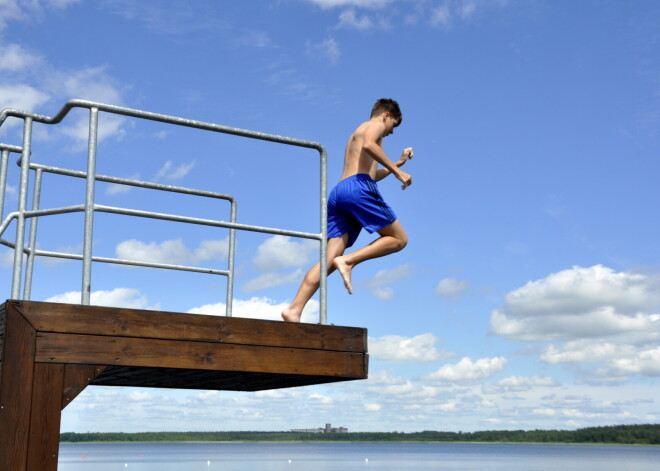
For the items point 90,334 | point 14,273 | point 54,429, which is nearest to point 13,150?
point 14,273

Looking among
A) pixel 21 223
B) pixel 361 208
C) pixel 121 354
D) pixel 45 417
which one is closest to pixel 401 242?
pixel 361 208

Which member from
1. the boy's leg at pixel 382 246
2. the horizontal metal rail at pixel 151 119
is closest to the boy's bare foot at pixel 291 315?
the boy's leg at pixel 382 246

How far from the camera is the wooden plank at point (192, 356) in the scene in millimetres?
6055

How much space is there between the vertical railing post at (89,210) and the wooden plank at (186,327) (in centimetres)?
16

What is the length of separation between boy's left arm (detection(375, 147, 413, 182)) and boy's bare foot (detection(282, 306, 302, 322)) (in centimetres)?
148

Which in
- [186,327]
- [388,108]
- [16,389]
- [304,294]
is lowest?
[16,389]

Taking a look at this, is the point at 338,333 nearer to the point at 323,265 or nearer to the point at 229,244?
the point at 323,265

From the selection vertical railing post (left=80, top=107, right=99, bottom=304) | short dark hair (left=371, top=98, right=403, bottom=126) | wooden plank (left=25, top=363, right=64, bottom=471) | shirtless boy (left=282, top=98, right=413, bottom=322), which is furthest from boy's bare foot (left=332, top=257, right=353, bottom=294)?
wooden plank (left=25, top=363, right=64, bottom=471)

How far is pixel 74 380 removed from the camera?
6062 millimetres

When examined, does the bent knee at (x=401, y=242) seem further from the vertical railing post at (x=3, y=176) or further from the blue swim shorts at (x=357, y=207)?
the vertical railing post at (x=3, y=176)

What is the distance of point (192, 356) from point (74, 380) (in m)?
0.87

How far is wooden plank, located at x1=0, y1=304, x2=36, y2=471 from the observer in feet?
19.0

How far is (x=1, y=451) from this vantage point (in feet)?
19.1

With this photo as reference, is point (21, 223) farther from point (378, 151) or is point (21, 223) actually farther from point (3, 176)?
point (378, 151)
